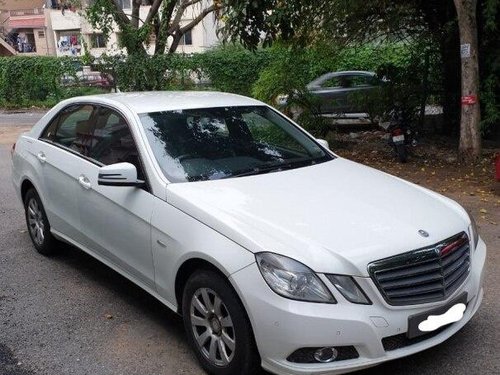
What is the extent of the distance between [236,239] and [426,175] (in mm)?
6165

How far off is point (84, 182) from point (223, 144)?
115cm

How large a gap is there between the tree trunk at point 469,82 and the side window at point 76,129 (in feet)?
19.5

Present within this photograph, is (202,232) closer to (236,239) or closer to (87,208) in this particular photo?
(236,239)

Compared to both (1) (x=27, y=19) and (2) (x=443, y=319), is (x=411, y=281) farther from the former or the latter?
(1) (x=27, y=19)

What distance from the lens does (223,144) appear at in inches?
166

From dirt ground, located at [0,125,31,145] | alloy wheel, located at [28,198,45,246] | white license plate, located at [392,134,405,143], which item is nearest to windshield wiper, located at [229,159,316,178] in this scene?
alloy wheel, located at [28,198,45,246]

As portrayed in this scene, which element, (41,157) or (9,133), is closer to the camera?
(41,157)

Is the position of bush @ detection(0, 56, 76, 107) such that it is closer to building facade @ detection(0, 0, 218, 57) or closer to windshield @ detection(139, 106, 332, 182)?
windshield @ detection(139, 106, 332, 182)

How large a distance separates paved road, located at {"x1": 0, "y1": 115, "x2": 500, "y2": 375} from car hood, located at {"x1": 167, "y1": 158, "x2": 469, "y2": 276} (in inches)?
31.2

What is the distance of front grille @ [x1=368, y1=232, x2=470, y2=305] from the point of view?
2.92m

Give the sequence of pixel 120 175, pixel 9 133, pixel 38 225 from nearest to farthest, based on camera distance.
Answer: pixel 120 175 < pixel 38 225 < pixel 9 133

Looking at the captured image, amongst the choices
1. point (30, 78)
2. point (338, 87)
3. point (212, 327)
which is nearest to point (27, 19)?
point (30, 78)

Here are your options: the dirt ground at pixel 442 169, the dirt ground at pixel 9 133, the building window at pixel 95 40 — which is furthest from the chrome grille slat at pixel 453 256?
the building window at pixel 95 40

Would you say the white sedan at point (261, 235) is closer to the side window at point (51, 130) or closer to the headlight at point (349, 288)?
the headlight at point (349, 288)
